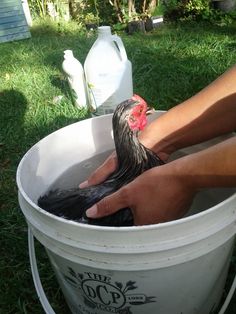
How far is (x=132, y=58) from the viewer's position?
9.48 ft

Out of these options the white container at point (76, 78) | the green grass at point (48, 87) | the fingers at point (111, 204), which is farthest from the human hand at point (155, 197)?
the white container at point (76, 78)

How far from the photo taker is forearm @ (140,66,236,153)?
3.76 ft

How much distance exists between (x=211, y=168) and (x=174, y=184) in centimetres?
9

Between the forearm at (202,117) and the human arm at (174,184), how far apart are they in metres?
0.32

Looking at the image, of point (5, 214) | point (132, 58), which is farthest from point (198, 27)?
point (5, 214)


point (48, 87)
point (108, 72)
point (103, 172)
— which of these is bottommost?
point (48, 87)

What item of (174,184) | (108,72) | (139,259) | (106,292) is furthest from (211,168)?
(108,72)

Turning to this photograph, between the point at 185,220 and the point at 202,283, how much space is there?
0.91 feet

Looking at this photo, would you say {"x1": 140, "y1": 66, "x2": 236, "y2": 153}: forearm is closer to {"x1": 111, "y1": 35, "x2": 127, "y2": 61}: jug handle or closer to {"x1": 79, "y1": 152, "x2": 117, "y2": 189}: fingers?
{"x1": 79, "y1": 152, "x2": 117, "y2": 189}: fingers

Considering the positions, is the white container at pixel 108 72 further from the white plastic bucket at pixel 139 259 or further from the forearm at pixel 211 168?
the forearm at pixel 211 168

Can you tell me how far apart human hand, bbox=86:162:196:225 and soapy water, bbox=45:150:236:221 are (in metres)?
0.29

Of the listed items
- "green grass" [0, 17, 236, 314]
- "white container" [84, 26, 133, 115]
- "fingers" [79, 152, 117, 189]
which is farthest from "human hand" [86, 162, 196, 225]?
"white container" [84, 26, 133, 115]

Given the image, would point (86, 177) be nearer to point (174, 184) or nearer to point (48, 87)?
point (174, 184)

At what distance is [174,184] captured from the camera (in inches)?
34.4
